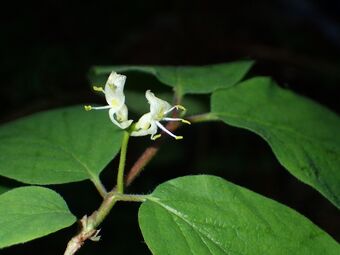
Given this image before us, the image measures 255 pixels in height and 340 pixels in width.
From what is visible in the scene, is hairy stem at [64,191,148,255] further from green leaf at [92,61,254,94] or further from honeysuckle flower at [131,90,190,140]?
green leaf at [92,61,254,94]

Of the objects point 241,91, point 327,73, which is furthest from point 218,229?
point 327,73

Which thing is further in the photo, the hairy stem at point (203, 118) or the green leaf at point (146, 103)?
the green leaf at point (146, 103)

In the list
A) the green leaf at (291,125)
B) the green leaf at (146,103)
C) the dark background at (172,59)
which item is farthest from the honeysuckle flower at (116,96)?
the dark background at (172,59)

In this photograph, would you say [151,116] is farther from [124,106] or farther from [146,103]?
[146,103]

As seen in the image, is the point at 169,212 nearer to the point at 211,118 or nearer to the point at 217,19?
the point at 211,118

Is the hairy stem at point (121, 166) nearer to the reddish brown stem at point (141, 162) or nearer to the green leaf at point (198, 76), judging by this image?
the reddish brown stem at point (141, 162)
